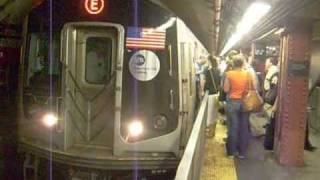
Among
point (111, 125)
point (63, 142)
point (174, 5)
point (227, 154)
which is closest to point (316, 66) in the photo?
point (227, 154)

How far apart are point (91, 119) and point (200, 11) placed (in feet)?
15.1

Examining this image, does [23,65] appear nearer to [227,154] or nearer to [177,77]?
[177,77]

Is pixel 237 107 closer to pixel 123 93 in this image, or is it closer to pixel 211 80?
pixel 123 93

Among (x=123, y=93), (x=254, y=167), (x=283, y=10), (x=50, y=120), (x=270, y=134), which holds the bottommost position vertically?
(x=254, y=167)

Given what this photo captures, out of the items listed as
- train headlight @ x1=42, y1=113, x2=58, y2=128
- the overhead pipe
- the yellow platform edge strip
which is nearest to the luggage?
the yellow platform edge strip

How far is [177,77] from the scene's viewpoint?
23.1ft

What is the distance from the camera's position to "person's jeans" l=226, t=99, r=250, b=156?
25.9 feet

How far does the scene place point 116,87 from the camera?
698 centimetres

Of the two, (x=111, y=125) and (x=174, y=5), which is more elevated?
(x=174, y=5)

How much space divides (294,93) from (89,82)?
2956 mm

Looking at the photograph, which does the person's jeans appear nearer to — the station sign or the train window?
the train window

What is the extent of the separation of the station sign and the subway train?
0.01 m

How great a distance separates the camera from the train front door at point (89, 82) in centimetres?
711

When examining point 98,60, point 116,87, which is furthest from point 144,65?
point 98,60
